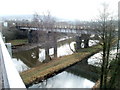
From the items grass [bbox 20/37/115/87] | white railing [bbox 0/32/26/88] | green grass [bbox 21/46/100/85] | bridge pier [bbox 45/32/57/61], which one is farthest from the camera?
bridge pier [bbox 45/32/57/61]

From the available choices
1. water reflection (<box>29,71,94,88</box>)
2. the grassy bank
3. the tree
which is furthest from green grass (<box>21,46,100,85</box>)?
the tree

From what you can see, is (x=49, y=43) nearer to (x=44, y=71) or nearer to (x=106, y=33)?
(x=44, y=71)

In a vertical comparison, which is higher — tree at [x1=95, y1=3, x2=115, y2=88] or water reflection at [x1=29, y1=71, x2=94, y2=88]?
tree at [x1=95, y1=3, x2=115, y2=88]

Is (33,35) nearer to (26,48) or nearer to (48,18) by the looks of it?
(26,48)

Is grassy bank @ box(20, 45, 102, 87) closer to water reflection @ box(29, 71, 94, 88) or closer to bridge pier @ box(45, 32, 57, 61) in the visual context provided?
water reflection @ box(29, 71, 94, 88)

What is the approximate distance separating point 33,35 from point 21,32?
12.4ft

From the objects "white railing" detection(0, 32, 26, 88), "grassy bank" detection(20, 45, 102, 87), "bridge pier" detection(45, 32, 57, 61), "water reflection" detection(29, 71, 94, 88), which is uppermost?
"white railing" detection(0, 32, 26, 88)

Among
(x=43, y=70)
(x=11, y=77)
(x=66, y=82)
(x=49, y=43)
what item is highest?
(x=11, y=77)

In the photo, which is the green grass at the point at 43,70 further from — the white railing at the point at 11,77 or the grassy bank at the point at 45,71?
the white railing at the point at 11,77

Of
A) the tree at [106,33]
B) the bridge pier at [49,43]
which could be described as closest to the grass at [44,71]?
the tree at [106,33]

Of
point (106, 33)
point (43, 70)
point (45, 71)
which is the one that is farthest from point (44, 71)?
point (106, 33)

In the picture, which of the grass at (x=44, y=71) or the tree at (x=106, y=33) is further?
the grass at (x=44, y=71)

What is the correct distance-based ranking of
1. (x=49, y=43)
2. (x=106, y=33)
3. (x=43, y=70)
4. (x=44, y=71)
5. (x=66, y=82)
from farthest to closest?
(x=49, y=43), (x=43, y=70), (x=44, y=71), (x=66, y=82), (x=106, y=33)

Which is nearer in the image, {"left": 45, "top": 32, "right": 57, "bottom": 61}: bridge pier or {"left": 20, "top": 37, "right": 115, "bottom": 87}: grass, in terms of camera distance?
{"left": 20, "top": 37, "right": 115, "bottom": 87}: grass
